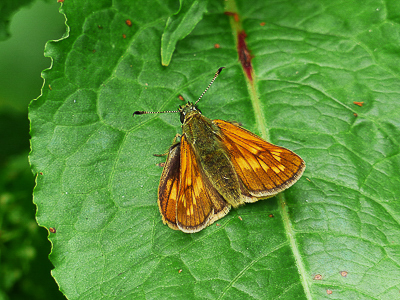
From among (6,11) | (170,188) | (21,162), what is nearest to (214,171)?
(170,188)

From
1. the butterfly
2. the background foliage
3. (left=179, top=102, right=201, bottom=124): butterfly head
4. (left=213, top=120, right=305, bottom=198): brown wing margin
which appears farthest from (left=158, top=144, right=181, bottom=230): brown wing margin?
the background foliage

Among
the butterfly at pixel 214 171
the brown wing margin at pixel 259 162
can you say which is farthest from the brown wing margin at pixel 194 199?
the brown wing margin at pixel 259 162

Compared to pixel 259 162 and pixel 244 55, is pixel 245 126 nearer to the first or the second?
pixel 259 162

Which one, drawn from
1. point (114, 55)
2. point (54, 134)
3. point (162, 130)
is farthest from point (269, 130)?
point (54, 134)

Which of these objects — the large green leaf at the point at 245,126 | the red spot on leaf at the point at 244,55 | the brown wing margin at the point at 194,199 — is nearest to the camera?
the large green leaf at the point at 245,126

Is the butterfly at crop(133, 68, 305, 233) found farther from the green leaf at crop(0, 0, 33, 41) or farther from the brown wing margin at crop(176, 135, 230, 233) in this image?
the green leaf at crop(0, 0, 33, 41)

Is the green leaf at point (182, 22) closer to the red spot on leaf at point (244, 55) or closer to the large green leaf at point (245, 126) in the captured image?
the large green leaf at point (245, 126)

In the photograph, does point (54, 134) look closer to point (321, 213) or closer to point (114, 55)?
point (114, 55)
